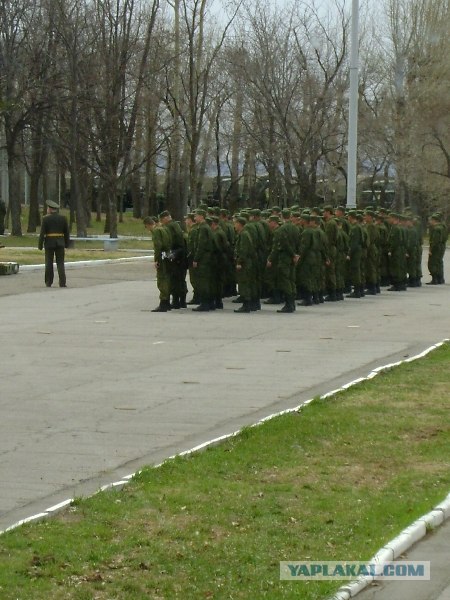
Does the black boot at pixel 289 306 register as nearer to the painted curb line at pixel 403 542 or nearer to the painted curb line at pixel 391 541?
the painted curb line at pixel 391 541

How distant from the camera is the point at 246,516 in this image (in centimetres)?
772

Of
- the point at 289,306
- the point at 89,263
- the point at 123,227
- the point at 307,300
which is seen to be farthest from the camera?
the point at 123,227

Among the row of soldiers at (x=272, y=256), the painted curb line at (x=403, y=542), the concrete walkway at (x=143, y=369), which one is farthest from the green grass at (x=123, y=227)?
the painted curb line at (x=403, y=542)

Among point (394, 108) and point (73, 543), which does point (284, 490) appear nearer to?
point (73, 543)

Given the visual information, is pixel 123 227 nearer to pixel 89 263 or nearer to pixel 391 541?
pixel 89 263

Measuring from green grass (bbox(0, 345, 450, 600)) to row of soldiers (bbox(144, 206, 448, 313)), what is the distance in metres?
11.1

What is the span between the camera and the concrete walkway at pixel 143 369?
967 cm

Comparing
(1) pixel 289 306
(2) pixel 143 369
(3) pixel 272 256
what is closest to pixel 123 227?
(3) pixel 272 256

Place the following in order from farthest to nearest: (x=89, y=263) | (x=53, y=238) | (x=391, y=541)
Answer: (x=89, y=263) < (x=53, y=238) < (x=391, y=541)

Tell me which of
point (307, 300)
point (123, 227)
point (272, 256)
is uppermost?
point (272, 256)

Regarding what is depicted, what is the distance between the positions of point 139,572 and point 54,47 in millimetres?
44564

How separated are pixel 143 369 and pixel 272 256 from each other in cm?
818

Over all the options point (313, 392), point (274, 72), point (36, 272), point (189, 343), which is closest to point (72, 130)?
point (274, 72)

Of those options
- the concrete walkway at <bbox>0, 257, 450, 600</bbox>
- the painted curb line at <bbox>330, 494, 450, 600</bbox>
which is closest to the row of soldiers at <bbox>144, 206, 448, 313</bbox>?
the concrete walkway at <bbox>0, 257, 450, 600</bbox>
